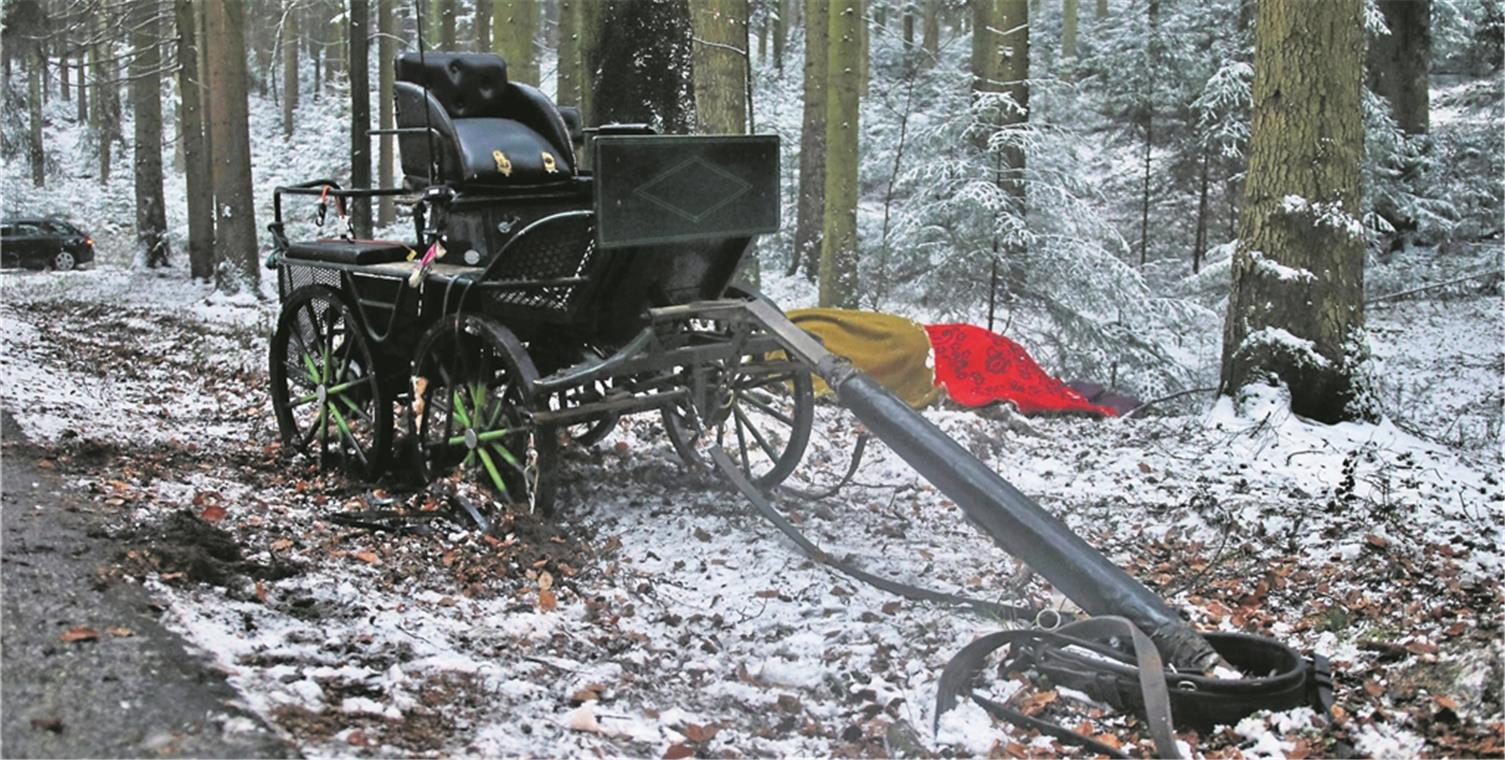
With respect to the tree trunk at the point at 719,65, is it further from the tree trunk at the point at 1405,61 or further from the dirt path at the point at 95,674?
the tree trunk at the point at 1405,61

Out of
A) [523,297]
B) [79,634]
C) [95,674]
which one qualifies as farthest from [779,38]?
[95,674]

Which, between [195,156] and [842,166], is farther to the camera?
[195,156]

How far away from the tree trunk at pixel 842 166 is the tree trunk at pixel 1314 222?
273 inches

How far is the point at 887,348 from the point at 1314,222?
3.16 m

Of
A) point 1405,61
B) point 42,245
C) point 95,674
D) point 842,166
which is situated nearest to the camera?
point 95,674

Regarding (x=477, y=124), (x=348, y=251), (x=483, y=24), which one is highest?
(x=483, y=24)

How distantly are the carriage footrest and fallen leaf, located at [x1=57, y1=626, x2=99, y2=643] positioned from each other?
350 cm

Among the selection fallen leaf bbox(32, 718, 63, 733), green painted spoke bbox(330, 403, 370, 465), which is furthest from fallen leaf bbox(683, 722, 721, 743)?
green painted spoke bbox(330, 403, 370, 465)

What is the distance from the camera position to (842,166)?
1514 cm

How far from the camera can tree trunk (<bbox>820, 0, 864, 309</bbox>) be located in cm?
1472

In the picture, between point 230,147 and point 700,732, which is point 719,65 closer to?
point 700,732

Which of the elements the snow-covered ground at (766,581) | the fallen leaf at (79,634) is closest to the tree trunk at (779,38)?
the snow-covered ground at (766,581)

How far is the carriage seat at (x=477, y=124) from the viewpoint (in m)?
6.73

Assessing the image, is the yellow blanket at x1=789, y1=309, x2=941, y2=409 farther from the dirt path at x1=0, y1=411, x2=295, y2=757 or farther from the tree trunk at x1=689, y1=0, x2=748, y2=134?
Answer: the dirt path at x1=0, y1=411, x2=295, y2=757
